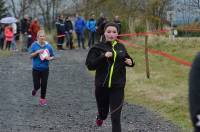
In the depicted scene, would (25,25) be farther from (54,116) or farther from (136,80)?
(54,116)

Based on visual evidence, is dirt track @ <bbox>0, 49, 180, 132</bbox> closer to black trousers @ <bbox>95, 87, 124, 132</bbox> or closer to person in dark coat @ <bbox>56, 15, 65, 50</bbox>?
black trousers @ <bbox>95, 87, 124, 132</bbox>

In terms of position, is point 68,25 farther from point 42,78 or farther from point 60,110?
point 60,110

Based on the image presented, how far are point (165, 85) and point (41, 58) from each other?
3863 mm

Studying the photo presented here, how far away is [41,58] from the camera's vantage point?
9930mm

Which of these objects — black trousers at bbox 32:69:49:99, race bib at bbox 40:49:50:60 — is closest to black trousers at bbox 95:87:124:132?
race bib at bbox 40:49:50:60

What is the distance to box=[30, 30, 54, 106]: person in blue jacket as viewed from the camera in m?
9.86

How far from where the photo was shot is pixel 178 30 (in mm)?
21234

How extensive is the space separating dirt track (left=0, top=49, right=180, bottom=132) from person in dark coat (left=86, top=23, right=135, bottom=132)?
132cm

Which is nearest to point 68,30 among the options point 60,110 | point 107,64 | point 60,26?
point 60,26

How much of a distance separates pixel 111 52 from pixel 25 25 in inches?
672

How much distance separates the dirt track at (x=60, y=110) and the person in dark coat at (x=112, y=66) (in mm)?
1319

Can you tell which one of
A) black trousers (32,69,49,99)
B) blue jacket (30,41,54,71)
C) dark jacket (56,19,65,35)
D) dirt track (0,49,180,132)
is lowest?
dirt track (0,49,180,132)

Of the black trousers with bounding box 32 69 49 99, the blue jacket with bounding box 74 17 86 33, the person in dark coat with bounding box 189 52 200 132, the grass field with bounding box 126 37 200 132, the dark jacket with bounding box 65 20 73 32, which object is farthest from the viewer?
the blue jacket with bounding box 74 17 86 33

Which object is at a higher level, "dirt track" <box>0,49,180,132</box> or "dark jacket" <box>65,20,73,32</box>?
"dark jacket" <box>65,20,73,32</box>
